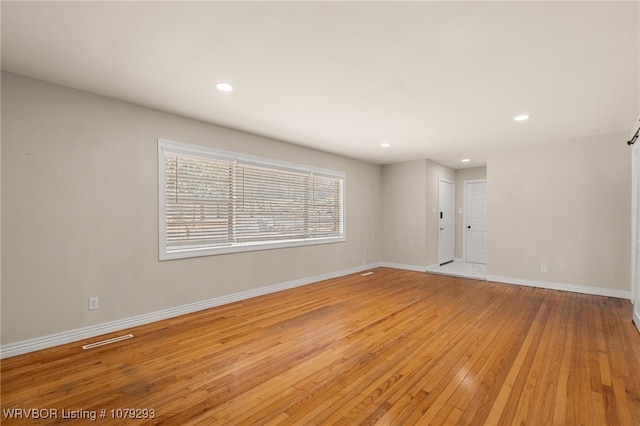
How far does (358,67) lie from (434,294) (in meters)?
3.70

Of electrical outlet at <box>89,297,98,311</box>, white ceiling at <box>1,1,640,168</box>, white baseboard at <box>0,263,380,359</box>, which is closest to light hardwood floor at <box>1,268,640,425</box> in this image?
white baseboard at <box>0,263,380,359</box>

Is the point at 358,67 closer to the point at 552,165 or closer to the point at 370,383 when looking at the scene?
the point at 370,383

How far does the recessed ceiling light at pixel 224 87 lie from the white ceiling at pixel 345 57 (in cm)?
7

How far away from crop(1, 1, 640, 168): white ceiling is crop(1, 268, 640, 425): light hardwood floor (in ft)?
8.37

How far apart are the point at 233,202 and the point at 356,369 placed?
291 centimetres

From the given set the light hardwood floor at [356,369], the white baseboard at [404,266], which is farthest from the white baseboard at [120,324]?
the white baseboard at [404,266]

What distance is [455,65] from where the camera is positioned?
2.52 m

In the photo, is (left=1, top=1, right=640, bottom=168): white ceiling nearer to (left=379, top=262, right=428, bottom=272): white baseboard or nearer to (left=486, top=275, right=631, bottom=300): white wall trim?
(left=486, top=275, right=631, bottom=300): white wall trim

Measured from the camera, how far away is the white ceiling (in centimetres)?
189

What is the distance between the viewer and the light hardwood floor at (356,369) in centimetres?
190

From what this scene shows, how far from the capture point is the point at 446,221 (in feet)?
24.7

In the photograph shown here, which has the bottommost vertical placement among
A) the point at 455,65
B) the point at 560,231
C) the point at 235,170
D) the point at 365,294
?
the point at 365,294

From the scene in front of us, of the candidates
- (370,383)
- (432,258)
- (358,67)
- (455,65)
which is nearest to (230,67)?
(358,67)

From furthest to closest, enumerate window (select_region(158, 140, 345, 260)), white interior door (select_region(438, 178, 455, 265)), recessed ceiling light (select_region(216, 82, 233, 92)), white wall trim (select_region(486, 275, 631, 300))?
1. white interior door (select_region(438, 178, 455, 265))
2. white wall trim (select_region(486, 275, 631, 300))
3. window (select_region(158, 140, 345, 260))
4. recessed ceiling light (select_region(216, 82, 233, 92))
